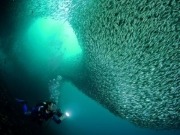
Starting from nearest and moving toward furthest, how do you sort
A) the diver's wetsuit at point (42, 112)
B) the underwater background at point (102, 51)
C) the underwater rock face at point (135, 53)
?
the underwater rock face at point (135, 53) → the underwater background at point (102, 51) → the diver's wetsuit at point (42, 112)

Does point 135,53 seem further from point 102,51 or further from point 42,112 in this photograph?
point 42,112

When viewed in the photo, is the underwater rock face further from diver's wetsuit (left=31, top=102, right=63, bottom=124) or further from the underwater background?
diver's wetsuit (left=31, top=102, right=63, bottom=124)

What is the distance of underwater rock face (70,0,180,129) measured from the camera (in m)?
6.22

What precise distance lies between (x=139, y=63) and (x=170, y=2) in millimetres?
3685

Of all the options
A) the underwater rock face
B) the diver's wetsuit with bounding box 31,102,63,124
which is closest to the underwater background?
the underwater rock face

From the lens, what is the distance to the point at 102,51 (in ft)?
31.2

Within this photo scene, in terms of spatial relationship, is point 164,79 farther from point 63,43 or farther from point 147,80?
point 63,43

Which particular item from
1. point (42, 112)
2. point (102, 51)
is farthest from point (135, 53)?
point (42, 112)

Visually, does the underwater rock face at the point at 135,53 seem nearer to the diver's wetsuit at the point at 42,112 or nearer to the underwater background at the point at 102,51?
the underwater background at the point at 102,51

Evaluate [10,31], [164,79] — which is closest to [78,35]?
[10,31]

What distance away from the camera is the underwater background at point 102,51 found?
21.8 ft

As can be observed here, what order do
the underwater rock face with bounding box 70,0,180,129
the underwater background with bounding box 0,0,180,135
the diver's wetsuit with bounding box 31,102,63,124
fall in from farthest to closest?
the diver's wetsuit with bounding box 31,102,63,124 < the underwater background with bounding box 0,0,180,135 < the underwater rock face with bounding box 70,0,180,129

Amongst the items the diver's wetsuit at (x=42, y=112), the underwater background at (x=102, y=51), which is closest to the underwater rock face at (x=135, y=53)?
the underwater background at (x=102, y=51)

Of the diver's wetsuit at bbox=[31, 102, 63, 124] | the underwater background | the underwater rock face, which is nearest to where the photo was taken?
the underwater rock face
